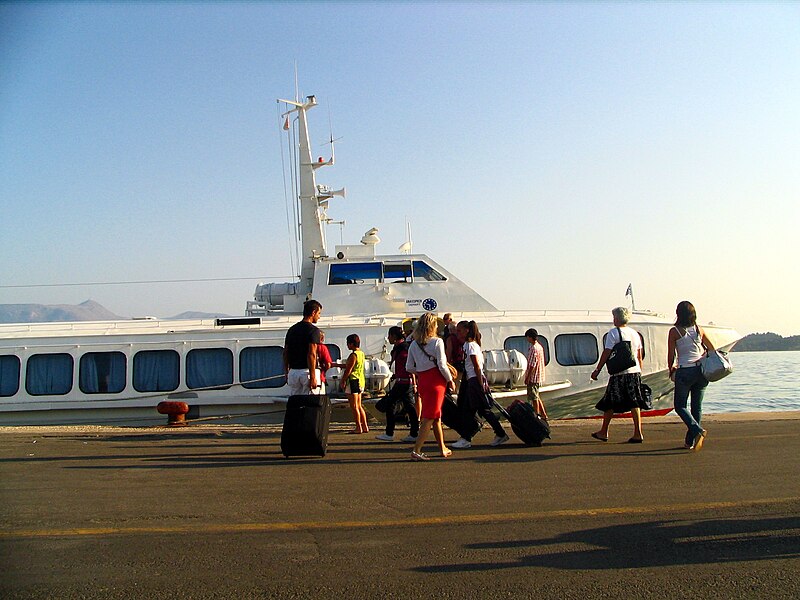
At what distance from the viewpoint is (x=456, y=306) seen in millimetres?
16297

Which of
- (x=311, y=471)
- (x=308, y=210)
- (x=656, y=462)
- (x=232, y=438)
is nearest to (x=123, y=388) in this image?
(x=232, y=438)

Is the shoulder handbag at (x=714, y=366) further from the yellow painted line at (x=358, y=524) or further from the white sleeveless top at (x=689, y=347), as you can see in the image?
the yellow painted line at (x=358, y=524)

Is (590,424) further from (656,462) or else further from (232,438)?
(232,438)

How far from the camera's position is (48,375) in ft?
46.5

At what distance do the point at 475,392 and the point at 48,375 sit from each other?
9582mm

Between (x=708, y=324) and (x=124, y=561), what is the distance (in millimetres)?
14500

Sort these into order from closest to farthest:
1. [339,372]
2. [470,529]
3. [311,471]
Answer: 1. [470,529]
2. [311,471]
3. [339,372]

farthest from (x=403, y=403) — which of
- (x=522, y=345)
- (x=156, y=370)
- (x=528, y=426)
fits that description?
(x=156, y=370)

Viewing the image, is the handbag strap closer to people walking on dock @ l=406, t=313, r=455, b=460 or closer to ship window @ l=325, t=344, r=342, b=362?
people walking on dock @ l=406, t=313, r=455, b=460

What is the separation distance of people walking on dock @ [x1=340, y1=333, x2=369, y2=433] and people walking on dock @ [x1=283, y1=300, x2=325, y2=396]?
219 centimetres

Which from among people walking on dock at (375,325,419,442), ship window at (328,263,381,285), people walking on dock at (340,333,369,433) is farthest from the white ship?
people walking on dock at (375,325,419,442)

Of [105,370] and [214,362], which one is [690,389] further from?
[105,370]

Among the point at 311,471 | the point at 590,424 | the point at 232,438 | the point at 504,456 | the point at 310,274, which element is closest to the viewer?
the point at 311,471

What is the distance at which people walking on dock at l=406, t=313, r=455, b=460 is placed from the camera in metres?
7.63
